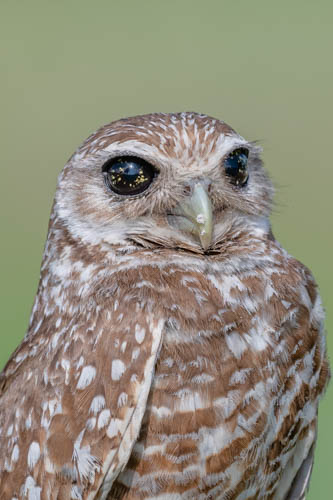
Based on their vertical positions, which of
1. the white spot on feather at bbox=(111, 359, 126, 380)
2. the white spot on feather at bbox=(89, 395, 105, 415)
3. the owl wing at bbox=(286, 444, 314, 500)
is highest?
A: the white spot on feather at bbox=(111, 359, 126, 380)

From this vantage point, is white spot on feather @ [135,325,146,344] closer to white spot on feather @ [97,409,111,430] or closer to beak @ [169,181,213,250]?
white spot on feather @ [97,409,111,430]

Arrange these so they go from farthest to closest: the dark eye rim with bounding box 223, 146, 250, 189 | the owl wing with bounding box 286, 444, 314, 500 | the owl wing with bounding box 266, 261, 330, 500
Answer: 1. the owl wing with bounding box 286, 444, 314, 500
2. the dark eye rim with bounding box 223, 146, 250, 189
3. the owl wing with bounding box 266, 261, 330, 500

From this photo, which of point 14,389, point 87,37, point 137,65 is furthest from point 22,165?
point 14,389

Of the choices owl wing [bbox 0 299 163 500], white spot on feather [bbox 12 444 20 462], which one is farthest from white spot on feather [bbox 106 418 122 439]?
white spot on feather [bbox 12 444 20 462]

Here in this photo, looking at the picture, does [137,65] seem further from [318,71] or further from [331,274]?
[331,274]

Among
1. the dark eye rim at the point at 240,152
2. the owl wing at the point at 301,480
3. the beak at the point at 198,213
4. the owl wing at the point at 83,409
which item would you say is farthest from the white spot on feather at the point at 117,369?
the owl wing at the point at 301,480

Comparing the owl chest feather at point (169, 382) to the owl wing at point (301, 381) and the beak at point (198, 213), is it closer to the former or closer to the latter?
the owl wing at point (301, 381)
